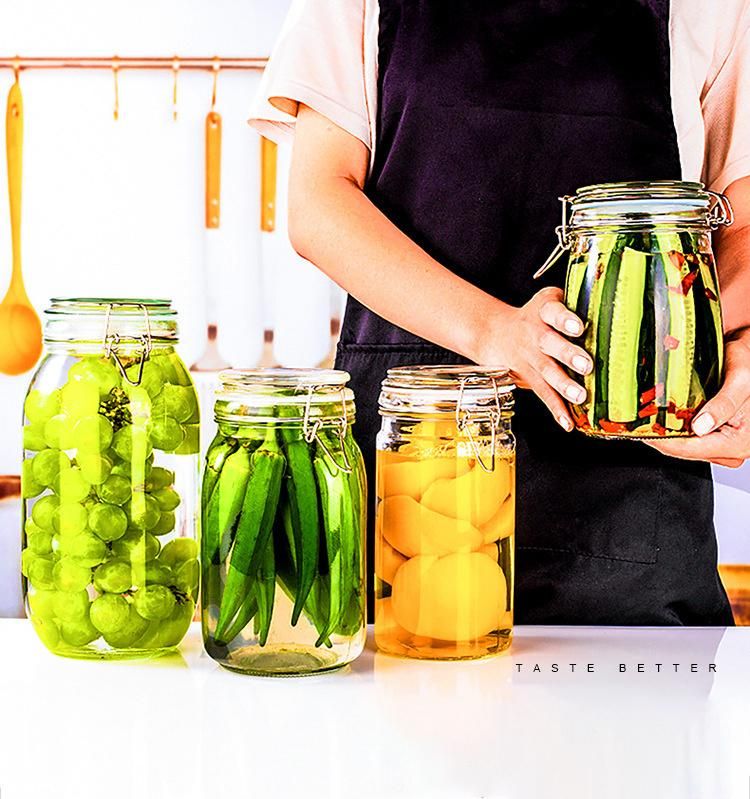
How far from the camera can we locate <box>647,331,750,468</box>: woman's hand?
0.78 metres

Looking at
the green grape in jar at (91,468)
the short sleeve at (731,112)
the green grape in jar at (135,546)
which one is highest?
the short sleeve at (731,112)

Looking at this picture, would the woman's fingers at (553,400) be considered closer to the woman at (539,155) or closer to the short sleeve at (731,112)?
the woman at (539,155)

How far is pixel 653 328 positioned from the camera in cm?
77

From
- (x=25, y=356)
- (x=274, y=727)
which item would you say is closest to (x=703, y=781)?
(x=274, y=727)

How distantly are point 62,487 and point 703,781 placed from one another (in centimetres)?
43

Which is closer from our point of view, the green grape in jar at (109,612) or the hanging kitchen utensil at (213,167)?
the green grape in jar at (109,612)

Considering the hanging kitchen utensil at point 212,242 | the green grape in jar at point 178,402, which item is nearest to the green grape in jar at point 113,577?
the green grape in jar at point 178,402

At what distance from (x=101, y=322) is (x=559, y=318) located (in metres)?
0.31

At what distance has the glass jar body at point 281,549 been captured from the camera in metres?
0.75

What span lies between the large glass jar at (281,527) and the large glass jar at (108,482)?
0.04 meters

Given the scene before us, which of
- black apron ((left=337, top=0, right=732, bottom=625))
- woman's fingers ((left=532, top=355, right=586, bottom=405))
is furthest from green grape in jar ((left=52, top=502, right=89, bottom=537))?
black apron ((left=337, top=0, right=732, bottom=625))

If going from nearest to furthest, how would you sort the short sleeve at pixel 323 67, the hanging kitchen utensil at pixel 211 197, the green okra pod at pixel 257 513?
the green okra pod at pixel 257 513 < the short sleeve at pixel 323 67 < the hanging kitchen utensil at pixel 211 197

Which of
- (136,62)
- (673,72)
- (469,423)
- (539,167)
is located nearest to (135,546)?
(469,423)

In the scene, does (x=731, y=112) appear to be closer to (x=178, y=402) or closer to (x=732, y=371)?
(x=732, y=371)
